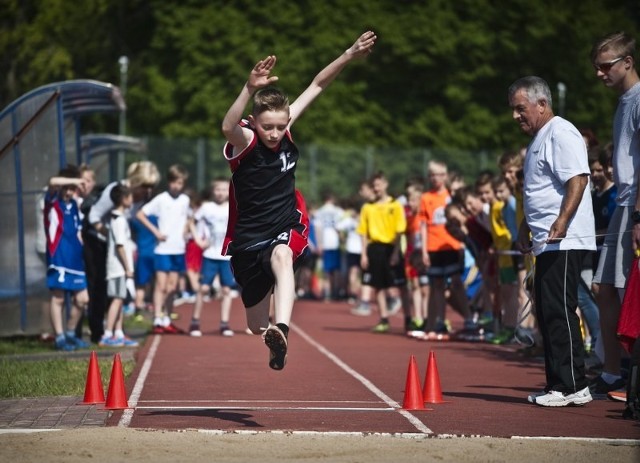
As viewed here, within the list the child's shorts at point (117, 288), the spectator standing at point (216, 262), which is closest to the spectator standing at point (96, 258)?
the child's shorts at point (117, 288)

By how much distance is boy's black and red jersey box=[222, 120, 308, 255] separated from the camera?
9297 mm

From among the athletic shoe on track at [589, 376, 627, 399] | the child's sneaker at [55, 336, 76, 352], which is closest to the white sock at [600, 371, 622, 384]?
the athletic shoe on track at [589, 376, 627, 399]

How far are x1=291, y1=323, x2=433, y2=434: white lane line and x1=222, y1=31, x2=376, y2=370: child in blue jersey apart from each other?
103 centimetres

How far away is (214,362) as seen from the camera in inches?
561

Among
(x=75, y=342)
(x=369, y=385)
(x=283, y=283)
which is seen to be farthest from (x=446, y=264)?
(x=283, y=283)

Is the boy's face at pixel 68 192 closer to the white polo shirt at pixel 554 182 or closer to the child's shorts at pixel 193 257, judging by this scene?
the child's shorts at pixel 193 257

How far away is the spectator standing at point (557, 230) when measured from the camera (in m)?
9.95

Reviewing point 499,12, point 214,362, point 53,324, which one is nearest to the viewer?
point 214,362

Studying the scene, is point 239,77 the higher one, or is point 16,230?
point 239,77

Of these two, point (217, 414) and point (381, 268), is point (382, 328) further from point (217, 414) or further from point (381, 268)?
point (217, 414)

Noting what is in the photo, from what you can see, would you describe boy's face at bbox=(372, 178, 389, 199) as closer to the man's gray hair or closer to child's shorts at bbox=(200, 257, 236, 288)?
child's shorts at bbox=(200, 257, 236, 288)

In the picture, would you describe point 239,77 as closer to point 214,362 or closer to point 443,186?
point 443,186

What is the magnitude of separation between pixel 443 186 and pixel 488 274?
160 centimetres

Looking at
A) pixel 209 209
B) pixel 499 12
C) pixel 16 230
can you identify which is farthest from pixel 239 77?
pixel 16 230
